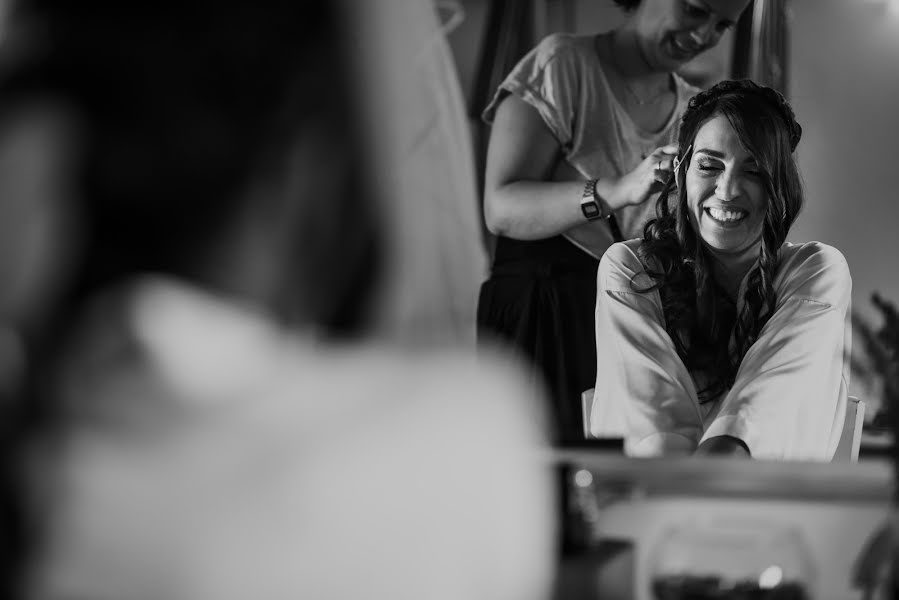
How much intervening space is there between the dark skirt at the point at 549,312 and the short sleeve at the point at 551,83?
6.1 inches

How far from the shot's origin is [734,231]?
126 centimetres

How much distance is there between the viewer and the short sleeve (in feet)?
4.47

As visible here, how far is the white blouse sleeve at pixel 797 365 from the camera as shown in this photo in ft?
3.88

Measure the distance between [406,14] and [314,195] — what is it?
3.11 ft

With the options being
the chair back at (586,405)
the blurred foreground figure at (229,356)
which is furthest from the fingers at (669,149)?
the blurred foreground figure at (229,356)

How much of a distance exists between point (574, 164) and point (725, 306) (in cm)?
28

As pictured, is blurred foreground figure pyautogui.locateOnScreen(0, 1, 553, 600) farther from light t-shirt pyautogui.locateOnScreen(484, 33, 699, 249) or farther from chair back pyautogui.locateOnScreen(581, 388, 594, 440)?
light t-shirt pyautogui.locateOnScreen(484, 33, 699, 249)

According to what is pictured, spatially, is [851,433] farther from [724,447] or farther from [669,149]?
[669,149]

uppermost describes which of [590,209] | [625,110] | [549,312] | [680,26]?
[680,26]

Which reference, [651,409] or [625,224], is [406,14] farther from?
[651,409]

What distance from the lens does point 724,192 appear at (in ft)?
4.14

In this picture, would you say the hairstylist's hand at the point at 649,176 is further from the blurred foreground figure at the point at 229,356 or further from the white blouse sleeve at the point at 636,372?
the blurred foreground figure at the point at 229,356

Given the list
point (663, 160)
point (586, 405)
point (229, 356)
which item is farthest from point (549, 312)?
point (229, 356)

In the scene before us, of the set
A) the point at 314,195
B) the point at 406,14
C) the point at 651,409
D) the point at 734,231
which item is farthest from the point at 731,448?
the point at 314,195
